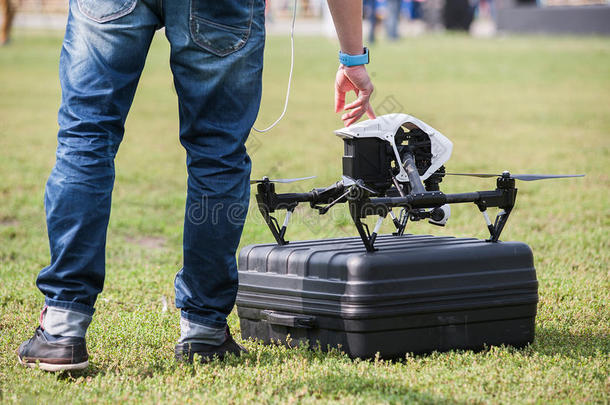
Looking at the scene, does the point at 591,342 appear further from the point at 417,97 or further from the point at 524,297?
the point at 417,97

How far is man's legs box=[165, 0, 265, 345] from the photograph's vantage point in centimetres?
257

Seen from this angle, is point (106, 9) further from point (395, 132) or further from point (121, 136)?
point (395, 132)

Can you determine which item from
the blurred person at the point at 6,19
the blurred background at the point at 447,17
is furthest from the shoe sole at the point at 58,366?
the blurred person at the point at 6,19

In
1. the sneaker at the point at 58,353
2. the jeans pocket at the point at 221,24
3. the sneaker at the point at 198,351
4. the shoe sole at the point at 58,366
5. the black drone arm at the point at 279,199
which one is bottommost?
the sneaker at the point at 198,351

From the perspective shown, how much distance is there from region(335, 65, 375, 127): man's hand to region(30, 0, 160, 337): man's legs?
733 millimetres

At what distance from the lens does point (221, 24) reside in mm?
2580

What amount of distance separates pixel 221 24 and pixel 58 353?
1.05 m

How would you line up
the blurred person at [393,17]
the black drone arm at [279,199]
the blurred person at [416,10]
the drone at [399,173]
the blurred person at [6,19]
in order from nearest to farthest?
the drone at [399,173], the black drone arm at [279,199], the blurred person at [6,19], the blurred person at [393,17], the blurred person at [416,10]

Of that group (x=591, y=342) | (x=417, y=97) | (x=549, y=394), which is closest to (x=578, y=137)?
(x=417, y=97)

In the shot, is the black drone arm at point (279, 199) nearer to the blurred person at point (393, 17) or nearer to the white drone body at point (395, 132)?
the white drone body at point (395, 132)

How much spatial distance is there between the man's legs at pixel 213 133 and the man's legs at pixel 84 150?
159mm

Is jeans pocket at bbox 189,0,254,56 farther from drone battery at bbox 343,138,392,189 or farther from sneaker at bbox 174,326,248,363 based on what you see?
sneaker at bbox 174,326,248,363

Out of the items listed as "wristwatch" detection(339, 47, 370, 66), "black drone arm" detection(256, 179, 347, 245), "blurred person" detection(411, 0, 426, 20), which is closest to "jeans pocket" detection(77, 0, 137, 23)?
"wristwatch" detection(339, 47, 370, 66)

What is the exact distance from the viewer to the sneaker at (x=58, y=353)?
2533mm
